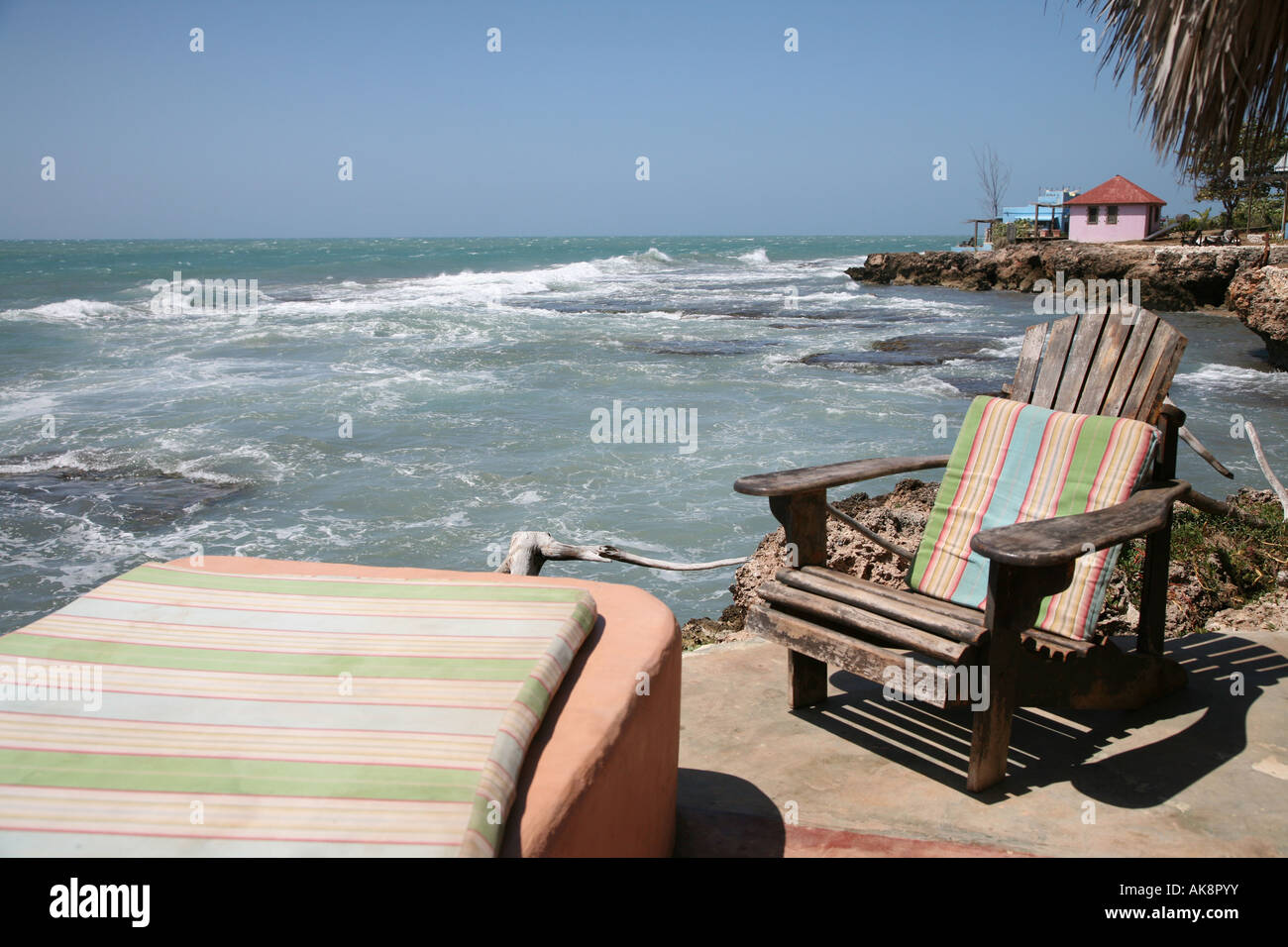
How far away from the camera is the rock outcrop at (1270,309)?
15938 millimetres

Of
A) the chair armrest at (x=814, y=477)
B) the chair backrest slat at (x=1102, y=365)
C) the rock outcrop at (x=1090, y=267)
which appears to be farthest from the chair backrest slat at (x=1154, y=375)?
the rock outcrop at (x=1090, y=267)

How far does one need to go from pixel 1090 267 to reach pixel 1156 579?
31.9m

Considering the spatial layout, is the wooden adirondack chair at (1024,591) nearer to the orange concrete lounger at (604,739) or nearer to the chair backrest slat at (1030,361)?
the chair backrest slat at (1030,361)

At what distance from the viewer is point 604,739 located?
6.14ft

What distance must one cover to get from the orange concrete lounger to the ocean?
13.4 feet

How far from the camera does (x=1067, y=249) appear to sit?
3359 centimetres

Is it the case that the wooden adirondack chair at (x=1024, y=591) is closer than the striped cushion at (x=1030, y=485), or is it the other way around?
the wooden adirondack chair at (x=1024, y=591)

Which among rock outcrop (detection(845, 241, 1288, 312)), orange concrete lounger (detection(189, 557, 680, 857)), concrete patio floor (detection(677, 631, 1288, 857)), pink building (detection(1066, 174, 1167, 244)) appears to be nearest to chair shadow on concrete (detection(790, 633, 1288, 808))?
concrete patio floor (detection(677, 631, 1288, 857))

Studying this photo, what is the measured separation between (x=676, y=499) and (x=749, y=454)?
186 centimetres

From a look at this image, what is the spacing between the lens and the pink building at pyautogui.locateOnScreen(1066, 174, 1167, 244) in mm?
41031

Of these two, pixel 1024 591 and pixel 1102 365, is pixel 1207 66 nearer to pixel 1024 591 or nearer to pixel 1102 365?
pixel 1102 365

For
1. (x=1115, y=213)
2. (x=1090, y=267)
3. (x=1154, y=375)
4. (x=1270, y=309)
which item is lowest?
(x=1154, y=375)

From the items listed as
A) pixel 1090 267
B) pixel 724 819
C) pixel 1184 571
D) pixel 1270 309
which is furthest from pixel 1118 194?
pixel 724 819

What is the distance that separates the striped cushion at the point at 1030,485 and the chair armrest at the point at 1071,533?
24 cm
